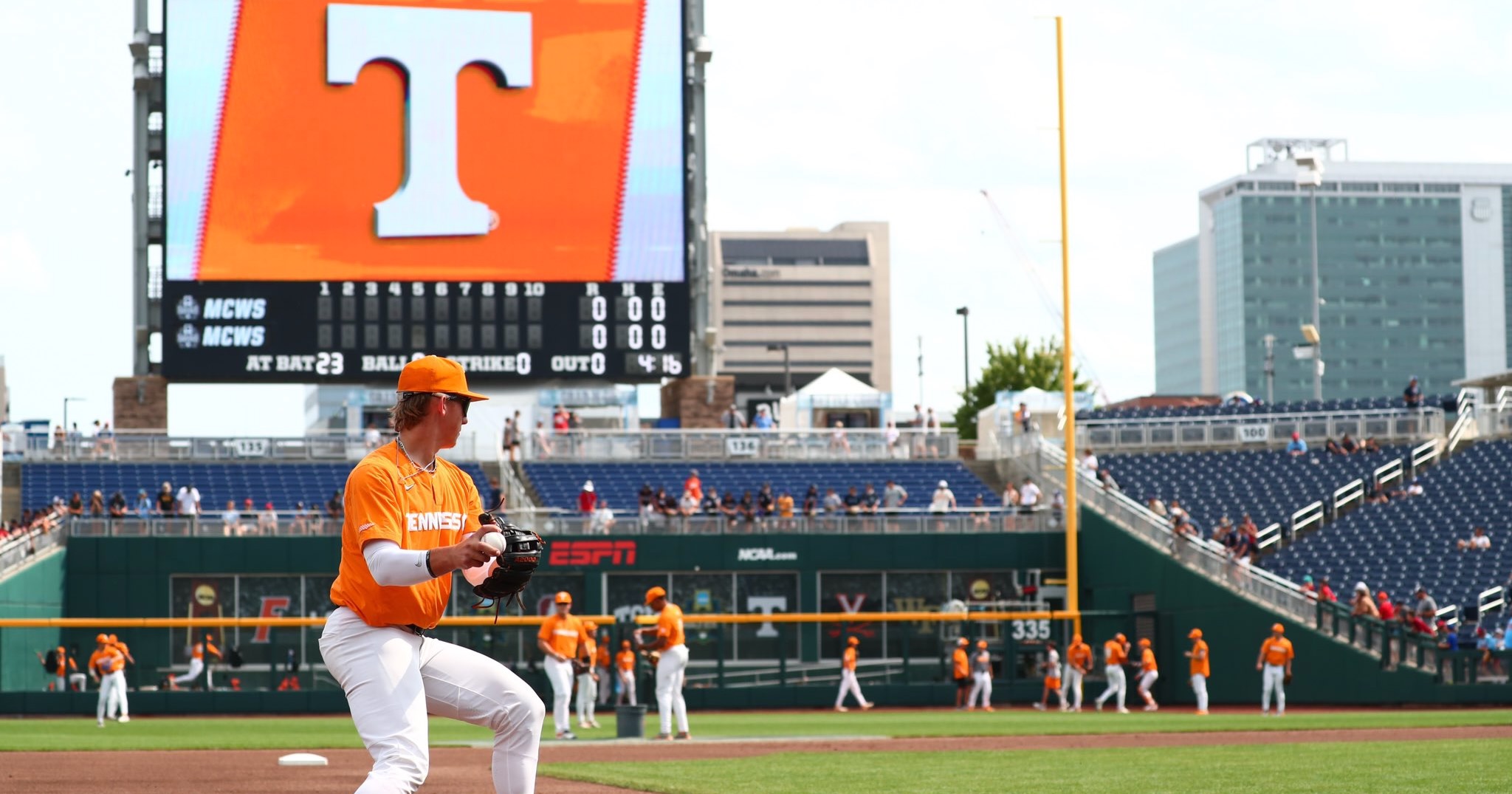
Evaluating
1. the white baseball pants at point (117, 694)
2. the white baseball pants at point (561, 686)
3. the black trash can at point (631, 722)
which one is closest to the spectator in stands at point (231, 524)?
the white baseball pants at point (117, 694)

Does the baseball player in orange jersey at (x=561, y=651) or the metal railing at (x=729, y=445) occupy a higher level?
the metal railing at (x=729, y=445)

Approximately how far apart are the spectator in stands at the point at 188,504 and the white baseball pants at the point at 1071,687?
56.9ft

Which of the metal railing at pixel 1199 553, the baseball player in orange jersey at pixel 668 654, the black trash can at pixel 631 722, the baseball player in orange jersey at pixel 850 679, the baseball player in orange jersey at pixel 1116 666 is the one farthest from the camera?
the metal railing at pixel 1199 553

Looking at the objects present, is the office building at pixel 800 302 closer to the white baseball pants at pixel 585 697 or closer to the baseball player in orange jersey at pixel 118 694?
the baseball player in orange jersey at pixel 118 694

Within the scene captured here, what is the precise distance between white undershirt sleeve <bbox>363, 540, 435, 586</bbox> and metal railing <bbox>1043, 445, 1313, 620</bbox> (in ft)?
92.5

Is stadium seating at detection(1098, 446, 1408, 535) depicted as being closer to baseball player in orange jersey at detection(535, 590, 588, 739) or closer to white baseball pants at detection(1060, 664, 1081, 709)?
white baseball pants at detection(1060, 664, 1081, 709)

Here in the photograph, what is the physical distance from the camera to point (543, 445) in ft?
137

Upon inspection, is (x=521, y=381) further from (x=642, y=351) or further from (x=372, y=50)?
(x=372, y=50)

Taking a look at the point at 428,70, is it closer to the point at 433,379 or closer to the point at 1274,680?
the point at 1274,680

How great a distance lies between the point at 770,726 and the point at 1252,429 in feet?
66.0

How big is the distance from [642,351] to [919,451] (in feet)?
25.7

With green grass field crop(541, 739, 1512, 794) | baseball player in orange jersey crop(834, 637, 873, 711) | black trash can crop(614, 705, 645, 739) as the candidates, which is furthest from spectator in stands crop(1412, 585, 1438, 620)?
black trash can crop(614, 705, 645, 739)

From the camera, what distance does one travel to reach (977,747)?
18.8 m

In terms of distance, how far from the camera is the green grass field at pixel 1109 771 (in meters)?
12.6
